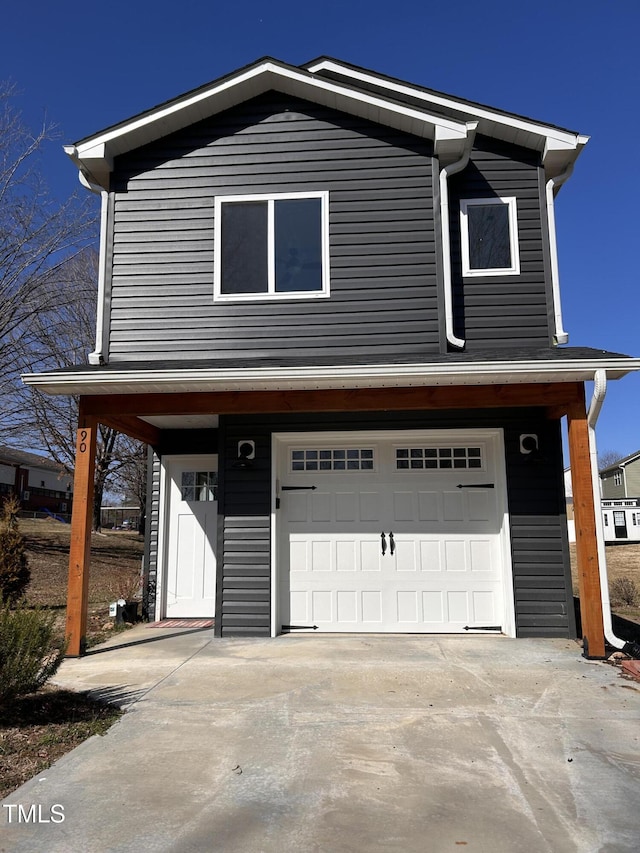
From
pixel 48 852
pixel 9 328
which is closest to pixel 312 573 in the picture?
pixel 48 852

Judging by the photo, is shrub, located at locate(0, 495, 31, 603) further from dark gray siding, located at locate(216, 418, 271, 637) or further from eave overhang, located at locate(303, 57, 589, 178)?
eave overhang, located at locate(303, 57, 589, 178)

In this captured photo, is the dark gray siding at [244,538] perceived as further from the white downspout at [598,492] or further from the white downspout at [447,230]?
the white downspout at [598,492]

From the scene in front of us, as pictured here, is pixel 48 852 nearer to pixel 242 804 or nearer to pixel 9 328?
pixel 242 804

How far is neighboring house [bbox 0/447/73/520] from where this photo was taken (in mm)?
34969

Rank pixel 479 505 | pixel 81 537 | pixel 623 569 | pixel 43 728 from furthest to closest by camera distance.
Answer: pixel 623 569 < pixel 479 505 < pixel 81 537 < pixel 43 728

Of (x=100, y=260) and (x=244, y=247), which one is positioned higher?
(x=244, y=247)

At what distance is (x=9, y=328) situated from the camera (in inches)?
491

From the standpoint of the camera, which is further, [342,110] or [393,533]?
[342,110]

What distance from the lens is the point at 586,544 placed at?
220 inches

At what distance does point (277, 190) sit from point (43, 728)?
19.2 ft

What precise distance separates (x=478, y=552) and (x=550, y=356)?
239 cm

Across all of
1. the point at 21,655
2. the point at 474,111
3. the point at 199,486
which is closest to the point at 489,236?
the point at 474,111

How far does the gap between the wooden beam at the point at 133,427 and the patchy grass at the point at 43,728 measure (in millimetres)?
2854

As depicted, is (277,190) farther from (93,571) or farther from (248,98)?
(93,571)
